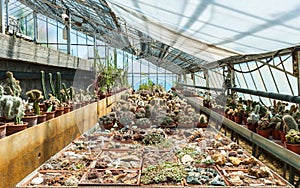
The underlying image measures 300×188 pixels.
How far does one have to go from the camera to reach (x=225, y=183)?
173 centimetres

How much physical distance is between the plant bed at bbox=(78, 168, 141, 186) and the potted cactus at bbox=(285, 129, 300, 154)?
4.23 feet

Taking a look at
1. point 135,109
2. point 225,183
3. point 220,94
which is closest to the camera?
point 225,183

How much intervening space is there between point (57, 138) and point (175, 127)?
1.10 metres

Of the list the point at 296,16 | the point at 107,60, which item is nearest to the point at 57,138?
the point at 296,16

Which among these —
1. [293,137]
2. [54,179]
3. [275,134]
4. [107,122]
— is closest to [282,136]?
[275,134]

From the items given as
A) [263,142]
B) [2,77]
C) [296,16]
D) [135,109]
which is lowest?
[263,142]

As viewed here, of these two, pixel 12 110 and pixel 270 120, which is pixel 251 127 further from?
pixel 12 110

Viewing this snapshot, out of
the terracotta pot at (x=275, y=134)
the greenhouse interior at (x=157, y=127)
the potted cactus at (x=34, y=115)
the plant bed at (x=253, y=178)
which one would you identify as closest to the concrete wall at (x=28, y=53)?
the greenhouse interior at (x=157, y=127)

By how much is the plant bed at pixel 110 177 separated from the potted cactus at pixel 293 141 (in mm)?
1290

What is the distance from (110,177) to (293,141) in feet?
4.87

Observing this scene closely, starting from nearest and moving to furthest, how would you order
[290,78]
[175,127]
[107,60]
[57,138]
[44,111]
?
[57,138] < [44,111] < [175,127] < [290,78] < [107,60]

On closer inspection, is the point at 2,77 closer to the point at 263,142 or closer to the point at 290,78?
the point at 263,142

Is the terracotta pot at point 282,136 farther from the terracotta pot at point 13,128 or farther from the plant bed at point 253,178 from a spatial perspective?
the terracotta pot at point 13,128

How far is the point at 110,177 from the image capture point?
1788 millimetres
